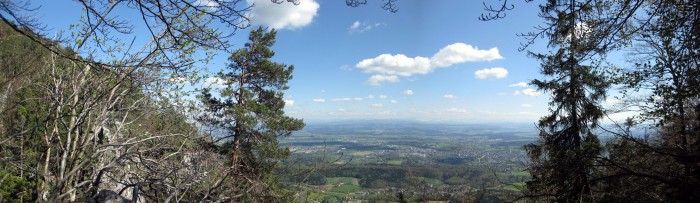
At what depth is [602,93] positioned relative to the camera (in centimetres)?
991

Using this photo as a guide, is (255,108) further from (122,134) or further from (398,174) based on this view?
(398,174)

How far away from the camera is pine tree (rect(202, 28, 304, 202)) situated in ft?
41.5

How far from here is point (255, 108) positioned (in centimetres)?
1280

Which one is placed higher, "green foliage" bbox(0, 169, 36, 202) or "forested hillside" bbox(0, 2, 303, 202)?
"forested hillside" bbox(0, 2, 303, 202)

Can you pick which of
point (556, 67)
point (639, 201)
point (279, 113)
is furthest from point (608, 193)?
point (279, 113)

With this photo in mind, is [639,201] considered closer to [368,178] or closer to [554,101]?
[554,101]

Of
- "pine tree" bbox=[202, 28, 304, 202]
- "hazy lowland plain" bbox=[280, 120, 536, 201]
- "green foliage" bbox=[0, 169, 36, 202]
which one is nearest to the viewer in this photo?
"hazy lowland plain" bbox=[280, 120, 536, 201]

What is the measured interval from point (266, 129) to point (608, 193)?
A: 1107cm

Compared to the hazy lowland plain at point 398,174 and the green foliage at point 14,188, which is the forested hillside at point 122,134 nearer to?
the green foliage at point 14,188

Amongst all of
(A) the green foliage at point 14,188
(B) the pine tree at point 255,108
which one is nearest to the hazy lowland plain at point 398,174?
(B) the pine tree at point 255,108

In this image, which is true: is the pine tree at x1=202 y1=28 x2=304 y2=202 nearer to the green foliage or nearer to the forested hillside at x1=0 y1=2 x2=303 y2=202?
the forested hillside at x1=0 y1=2 x2=303 y2=202

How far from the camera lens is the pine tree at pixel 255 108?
1266 cm

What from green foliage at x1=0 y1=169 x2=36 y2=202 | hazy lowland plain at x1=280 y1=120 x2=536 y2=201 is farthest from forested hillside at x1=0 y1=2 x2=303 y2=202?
hazy lowland plain at x1=280 y1=120 x2=536 y2=201

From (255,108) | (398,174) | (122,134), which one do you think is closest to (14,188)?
(122,134)
